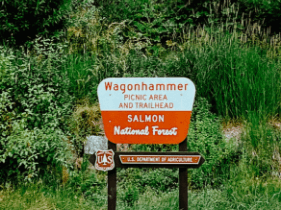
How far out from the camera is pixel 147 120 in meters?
3.31

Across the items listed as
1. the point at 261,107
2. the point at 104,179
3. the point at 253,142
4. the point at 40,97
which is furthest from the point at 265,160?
the point at 40,97

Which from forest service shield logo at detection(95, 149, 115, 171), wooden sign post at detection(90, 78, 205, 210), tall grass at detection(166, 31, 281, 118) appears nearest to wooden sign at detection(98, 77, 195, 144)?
wooden sign post at detection(90, 78, 205, 210)

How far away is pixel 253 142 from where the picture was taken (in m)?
4.23

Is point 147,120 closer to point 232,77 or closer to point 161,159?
point 161,159

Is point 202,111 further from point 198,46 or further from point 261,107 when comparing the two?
point 198,46

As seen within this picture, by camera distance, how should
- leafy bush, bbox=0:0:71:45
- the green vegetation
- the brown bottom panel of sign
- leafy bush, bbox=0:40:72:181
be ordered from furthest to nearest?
leafy bush, bbox=0:0:71:45
leafy bush, bbox=0:40:72:181
the green vegetation
the brown bottom panel of sign

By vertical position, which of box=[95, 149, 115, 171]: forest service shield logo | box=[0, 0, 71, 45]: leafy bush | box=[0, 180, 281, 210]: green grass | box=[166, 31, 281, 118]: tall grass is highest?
box=[0, 0, 71, 45]: leafy bush

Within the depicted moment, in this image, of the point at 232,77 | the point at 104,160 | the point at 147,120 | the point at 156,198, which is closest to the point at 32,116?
the point at 104,160

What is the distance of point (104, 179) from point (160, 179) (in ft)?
2.11

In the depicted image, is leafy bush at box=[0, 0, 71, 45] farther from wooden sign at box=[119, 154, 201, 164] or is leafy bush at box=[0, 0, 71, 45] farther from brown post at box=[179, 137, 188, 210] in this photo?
brown post at box=[179, 137, 188, 210]

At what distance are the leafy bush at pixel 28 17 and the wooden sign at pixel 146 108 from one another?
1.91 m

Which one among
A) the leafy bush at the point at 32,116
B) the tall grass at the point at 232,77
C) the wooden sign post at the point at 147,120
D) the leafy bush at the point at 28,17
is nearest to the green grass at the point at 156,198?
the leafy bush at the point at 32,116

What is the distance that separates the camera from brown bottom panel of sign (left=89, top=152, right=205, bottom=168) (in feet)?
10.6

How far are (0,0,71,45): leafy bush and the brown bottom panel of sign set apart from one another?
2.38 meters
